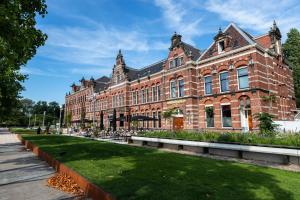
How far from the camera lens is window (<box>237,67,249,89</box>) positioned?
975 inches

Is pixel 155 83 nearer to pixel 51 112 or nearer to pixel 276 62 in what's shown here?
pixel 276 62

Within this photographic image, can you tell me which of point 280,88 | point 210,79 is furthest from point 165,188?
point 280,88

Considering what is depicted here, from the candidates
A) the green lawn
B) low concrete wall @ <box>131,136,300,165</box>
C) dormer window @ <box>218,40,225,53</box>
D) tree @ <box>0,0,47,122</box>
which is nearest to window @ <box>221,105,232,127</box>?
dormer window @ <box>218,40,225,53</box>

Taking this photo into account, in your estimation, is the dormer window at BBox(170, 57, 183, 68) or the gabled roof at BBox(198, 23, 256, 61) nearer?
the gabled roof at BBox(198, 23, 256, 61)

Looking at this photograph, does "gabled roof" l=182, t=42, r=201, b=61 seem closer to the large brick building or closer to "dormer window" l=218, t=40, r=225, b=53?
the large brick building

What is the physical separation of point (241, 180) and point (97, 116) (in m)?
48.4

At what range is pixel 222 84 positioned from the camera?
2703cm

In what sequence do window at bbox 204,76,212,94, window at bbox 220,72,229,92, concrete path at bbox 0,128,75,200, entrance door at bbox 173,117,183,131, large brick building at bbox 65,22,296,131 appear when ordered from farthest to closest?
entrance door at bbox 173,117,183,131, window at bbox 204,76,212,94, window at bbox 220,72,229,92, large brick building at bbox 65,22,296,131, concrete path at bbox 0,128,75,200

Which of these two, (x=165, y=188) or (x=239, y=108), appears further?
(x=239, y=108)

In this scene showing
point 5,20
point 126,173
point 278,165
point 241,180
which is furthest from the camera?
point 278,165

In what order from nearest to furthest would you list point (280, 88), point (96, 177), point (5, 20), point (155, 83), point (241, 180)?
1. point (241, 180)
2. point (96, 177)
3. point (5, 20)
4. point (280, 88)
5. point (155, 83)

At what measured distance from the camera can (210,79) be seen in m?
28.6

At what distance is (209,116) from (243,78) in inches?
236

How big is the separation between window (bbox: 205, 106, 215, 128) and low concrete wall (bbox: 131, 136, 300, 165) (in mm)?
10957
